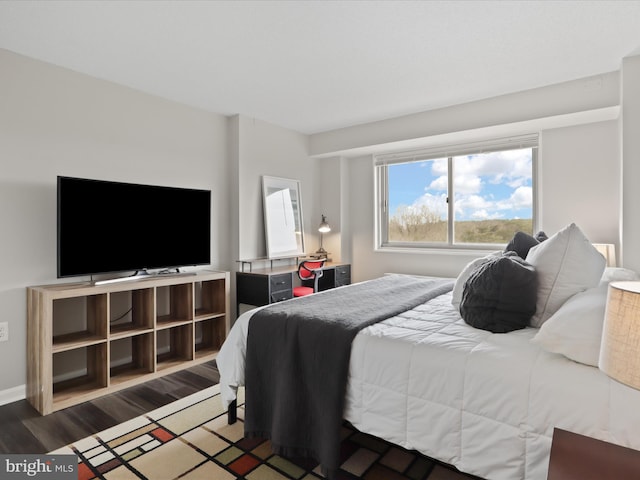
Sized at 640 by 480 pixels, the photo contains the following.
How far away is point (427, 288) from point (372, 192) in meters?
2.35

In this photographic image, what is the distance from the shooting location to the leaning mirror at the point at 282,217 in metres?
4.44

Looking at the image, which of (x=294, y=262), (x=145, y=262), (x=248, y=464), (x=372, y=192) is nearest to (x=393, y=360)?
(x=248, y=464)

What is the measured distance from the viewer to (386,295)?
266 centimetres

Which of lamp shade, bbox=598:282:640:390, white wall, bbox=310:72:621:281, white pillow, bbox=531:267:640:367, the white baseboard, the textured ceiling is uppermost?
the textured ceiling

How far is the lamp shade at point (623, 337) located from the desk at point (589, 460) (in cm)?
42

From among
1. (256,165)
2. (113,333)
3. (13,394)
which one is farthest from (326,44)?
(13,394)

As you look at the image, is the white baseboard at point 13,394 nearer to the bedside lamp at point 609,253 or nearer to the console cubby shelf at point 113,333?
the console cubby shelf at point 113,333

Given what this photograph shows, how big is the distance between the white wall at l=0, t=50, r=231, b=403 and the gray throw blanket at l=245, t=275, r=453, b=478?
1.85m

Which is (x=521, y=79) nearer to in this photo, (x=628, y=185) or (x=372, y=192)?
(x=628, y=185)

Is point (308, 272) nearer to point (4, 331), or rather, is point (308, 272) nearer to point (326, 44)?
point (326, 44)

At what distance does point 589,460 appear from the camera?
106cm

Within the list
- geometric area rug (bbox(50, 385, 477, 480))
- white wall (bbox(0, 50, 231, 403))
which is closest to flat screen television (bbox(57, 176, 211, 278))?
white wall (bbox(0, 50, 231, 403))

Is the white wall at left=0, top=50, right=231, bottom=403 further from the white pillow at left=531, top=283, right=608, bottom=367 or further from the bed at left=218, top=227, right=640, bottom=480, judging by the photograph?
the white pillow at left=531, top=283, right=608, bottom=367

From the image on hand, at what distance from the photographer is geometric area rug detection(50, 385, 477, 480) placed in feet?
6.08
